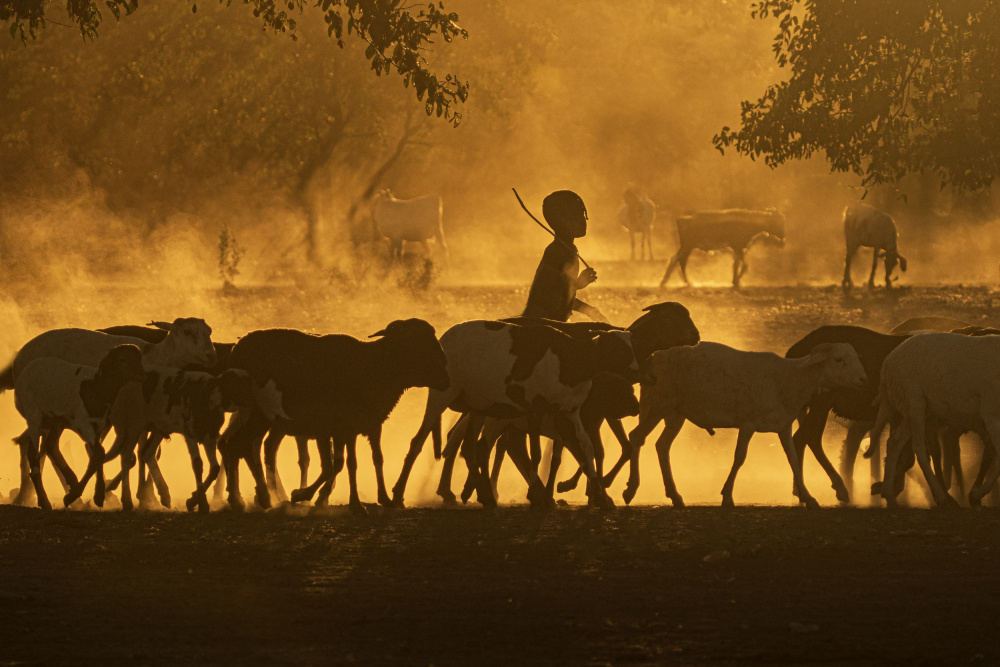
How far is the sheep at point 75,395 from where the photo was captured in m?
12.8

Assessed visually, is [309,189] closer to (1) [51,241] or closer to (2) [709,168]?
(1) [51,241]

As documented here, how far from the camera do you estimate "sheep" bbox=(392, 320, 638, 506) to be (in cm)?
1308

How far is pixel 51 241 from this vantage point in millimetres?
51656

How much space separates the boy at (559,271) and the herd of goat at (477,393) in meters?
0.69

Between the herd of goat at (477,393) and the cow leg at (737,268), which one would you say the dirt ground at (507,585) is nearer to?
the herd of goat at (477,393)

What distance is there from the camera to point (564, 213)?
49.3 feet

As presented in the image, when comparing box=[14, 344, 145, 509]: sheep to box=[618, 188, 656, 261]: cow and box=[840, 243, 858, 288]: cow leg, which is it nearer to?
box=[840, 243, 858, 288]: cow leg

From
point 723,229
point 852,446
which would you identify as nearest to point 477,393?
point 852,446

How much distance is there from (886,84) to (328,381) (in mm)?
15058

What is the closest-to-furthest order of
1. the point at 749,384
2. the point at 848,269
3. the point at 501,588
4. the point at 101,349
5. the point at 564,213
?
the point at 501,588, the point at 749,384, the point at 101,349, the point at 564,213, the point at 848,269

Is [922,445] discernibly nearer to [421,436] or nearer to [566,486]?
[566,486]

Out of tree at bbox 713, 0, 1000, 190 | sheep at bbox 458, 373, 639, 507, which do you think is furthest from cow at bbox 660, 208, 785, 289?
sheep at bbox 458, 373, 639, 507

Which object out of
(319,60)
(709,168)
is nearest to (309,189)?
(319,60)

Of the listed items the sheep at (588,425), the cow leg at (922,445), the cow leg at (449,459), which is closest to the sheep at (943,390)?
the cow leg at (922,445)
